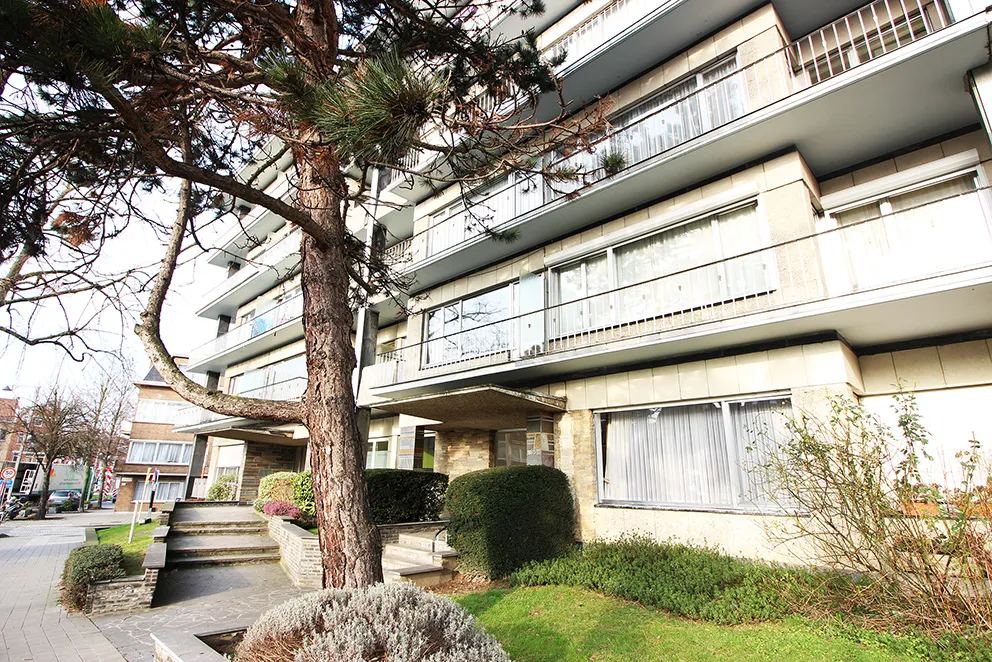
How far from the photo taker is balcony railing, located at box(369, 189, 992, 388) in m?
6.71

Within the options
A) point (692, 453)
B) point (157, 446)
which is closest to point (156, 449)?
point (157, 446)

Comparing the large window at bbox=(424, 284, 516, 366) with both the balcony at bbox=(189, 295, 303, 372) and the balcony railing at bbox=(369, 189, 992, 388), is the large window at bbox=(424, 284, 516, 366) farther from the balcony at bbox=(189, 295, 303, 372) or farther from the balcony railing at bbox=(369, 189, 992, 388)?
the balcony at bbox=(189, 295, 303, 372)

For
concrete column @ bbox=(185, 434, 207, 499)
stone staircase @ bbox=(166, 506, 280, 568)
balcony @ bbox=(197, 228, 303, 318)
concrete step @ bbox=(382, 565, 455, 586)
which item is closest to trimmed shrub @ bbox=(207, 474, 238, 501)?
concrete column @ bbox=(185, 434, 207, 499)

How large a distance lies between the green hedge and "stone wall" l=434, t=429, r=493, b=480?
2.06 feet

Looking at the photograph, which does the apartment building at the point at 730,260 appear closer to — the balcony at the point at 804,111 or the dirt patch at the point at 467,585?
the balcony at the point at 804,111

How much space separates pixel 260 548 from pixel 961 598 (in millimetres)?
11325

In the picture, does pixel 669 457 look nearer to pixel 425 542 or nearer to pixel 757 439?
pixel 757 439

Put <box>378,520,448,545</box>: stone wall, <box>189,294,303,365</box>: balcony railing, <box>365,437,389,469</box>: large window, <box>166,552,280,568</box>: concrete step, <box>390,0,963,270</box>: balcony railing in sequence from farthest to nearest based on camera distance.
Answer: <box>189,294,303,365</box>: balcony railing → <box>365,437,389,469</box>: large window → <box>378,520,448,545</box>: stone wall → <box>166,552,280,568</box>: concrete step → <box>390,0,963,270</box>: balcony railing

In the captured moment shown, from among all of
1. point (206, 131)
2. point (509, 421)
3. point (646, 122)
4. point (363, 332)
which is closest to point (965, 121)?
point (646, 122)

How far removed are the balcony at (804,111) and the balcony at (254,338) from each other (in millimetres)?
11306

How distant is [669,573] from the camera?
639 cm

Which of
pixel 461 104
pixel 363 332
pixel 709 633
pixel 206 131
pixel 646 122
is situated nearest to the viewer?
pixel 461 104

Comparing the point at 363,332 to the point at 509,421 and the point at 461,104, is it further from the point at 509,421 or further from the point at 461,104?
the point at 461,104

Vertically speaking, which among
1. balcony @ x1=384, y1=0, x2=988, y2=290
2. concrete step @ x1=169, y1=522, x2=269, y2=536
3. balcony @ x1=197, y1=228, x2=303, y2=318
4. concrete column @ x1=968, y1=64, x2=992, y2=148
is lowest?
concrete step @ x1=169, y1=522, x2=269, y2=536
